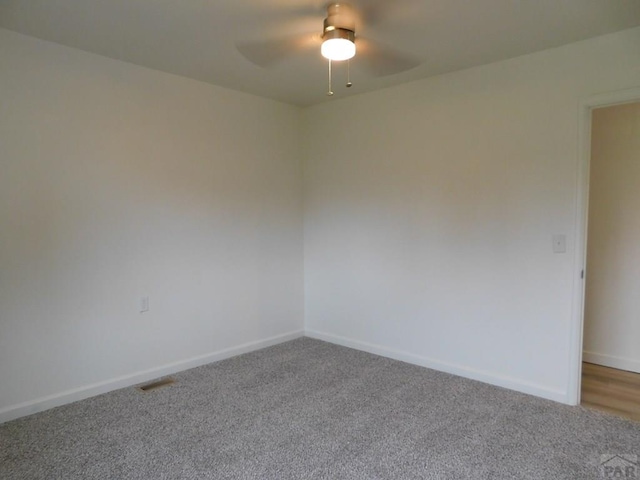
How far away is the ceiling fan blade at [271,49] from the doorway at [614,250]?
8.59 feet

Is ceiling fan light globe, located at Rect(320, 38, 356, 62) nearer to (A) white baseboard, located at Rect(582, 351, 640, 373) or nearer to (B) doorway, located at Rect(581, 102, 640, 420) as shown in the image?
(B) doorway, located at Rect(581, 102, 640, 420)

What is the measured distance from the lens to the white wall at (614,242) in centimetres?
351

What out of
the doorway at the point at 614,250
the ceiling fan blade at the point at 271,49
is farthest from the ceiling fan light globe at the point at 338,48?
the doorway at the point at 614,250

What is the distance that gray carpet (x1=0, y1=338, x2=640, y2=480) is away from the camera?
6.95 ft

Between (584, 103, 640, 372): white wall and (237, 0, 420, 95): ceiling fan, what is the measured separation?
2304mm

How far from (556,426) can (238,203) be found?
2.94 m

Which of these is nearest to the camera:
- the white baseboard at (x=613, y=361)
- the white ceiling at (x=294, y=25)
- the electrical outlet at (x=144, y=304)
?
the white ceiling at (x=294, y=25)

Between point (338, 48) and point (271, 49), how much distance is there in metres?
0.36

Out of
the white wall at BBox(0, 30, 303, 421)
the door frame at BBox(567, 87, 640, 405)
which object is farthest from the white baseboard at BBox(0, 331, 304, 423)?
the door frame at BBox(567, 87, 640, 405)

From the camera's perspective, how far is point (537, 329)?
117 inches

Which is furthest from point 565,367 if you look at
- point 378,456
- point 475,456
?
point 378,456

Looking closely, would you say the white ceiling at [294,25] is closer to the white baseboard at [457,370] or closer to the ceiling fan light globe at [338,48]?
the ceiling fan light globe at [338,48]

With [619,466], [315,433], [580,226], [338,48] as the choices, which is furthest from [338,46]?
[619,466]

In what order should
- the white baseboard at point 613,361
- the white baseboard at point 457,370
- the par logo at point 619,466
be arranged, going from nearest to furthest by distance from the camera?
the par logo at point 619,466, the white baseboard at point 457,370, the white baseboard at point 613,361
